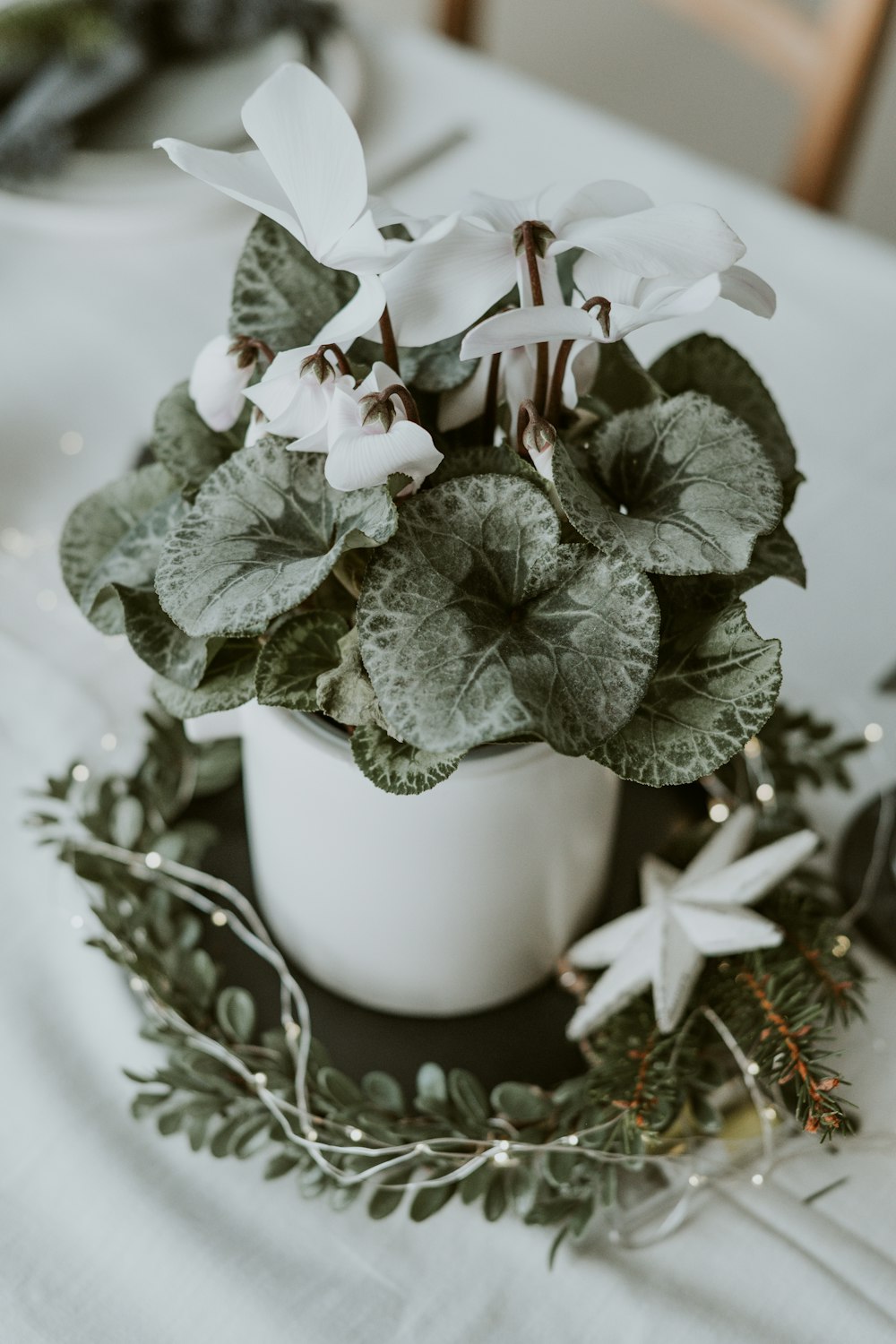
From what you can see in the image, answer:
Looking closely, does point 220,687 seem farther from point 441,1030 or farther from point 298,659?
point 441,1030

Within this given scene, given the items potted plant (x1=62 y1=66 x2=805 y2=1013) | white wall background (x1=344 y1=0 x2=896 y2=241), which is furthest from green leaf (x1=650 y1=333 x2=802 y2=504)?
white wall background (x1=344 y1=0 x2=896 y2=241)

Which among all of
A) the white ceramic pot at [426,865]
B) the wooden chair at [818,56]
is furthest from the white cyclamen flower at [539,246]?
the wooden chair at [818,56]

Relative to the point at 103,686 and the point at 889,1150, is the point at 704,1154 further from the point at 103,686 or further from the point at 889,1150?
the point at 103,686

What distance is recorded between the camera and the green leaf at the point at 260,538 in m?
0.29

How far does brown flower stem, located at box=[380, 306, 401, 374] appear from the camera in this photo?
1.01 ft

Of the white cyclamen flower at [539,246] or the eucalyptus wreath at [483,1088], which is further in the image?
the eucalyptus wreath at [483,1088]

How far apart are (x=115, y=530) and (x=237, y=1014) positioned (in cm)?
17

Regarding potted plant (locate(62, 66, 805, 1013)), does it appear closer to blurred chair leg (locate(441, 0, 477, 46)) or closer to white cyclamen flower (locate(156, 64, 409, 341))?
white cyclamen flower (locate(156, 64, 409, 341))

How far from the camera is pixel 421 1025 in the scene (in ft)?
1.40

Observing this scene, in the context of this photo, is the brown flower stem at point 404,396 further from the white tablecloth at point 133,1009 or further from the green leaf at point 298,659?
the white tablecloth at point 133,1009

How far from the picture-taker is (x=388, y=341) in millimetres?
316

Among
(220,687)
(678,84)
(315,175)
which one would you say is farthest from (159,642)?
(678,84)

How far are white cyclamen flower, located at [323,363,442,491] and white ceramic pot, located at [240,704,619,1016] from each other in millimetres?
88

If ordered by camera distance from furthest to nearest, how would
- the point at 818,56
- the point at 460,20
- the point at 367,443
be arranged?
the point at 460,20 → the point at 818,56 → the point at 367,443
